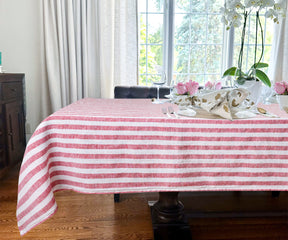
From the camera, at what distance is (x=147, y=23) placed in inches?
124

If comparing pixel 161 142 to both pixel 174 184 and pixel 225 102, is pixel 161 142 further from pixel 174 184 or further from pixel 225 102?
pixel 225 102

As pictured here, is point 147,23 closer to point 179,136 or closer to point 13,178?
point 13,178

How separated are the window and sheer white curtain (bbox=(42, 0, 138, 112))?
0.25m

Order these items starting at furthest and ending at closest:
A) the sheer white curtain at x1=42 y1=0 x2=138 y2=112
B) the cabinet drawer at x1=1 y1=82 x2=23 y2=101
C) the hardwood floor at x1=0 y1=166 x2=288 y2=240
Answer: the sheer white curtain at x1=42 y1=0 x2=138 y2=112 < the cabinet drawer at x1=1 y1=82 x2=23 y2=101 < the hardwood floor at x1=0 y1=166 x2=288 y2=240

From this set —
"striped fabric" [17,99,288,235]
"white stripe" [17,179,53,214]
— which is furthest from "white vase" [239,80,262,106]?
"white stripe" [17,179,53,214]

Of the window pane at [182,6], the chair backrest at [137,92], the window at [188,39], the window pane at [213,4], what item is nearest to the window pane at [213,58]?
the window at [188,39]

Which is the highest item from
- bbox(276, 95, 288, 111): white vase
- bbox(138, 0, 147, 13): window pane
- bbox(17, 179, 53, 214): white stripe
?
bbox(138, 0, 147, 13): window pane

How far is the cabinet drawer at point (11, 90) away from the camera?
2.11 meters

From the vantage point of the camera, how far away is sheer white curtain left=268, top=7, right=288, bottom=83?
306 cm

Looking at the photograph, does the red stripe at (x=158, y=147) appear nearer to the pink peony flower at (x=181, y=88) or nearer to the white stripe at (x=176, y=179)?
the white stripe at (x=176, y=179)

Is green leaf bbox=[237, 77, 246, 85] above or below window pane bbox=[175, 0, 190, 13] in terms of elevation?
below

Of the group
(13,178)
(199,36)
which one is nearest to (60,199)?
(13,178)

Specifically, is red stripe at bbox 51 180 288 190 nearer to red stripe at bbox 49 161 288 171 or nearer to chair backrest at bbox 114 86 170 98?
red stripe at bbox 49 161 288 171

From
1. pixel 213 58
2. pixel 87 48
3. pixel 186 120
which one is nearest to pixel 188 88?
pixel 186 120
